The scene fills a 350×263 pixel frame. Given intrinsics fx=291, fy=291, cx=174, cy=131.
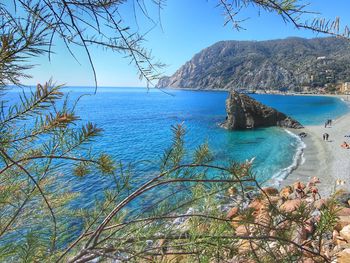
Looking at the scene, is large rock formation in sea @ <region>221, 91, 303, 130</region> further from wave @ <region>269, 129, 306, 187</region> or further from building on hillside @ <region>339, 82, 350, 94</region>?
building on hillside @ <region>339, 82, 350, 94</region>

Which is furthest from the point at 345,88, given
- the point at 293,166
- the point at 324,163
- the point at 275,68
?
the point at 293,166

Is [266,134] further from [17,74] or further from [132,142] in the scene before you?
[17,74]

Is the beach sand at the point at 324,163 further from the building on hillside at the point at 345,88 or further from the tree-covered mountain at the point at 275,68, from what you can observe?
the tree-covered mountain at the point at 275,68

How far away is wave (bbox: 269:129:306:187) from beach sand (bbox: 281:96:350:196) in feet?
0.79

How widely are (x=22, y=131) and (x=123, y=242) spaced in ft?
2.47

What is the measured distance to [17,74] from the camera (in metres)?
1.09

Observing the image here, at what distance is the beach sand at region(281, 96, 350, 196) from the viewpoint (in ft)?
64.0

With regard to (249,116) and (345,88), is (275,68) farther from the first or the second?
(249,116)

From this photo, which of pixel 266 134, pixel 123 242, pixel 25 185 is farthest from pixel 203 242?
pixel 266 134

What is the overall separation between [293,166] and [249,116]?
21.3m

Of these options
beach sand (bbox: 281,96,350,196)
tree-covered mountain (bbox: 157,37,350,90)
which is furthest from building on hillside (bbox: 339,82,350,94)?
beach sand (bbox: 281,96,350,196)

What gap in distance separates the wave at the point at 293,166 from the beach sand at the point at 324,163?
24cm

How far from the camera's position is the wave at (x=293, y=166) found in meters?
19.8

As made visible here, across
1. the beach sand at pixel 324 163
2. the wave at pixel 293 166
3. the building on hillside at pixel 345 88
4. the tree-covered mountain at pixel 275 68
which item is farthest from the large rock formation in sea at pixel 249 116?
the tree-covered mountain at pixel 275 68
